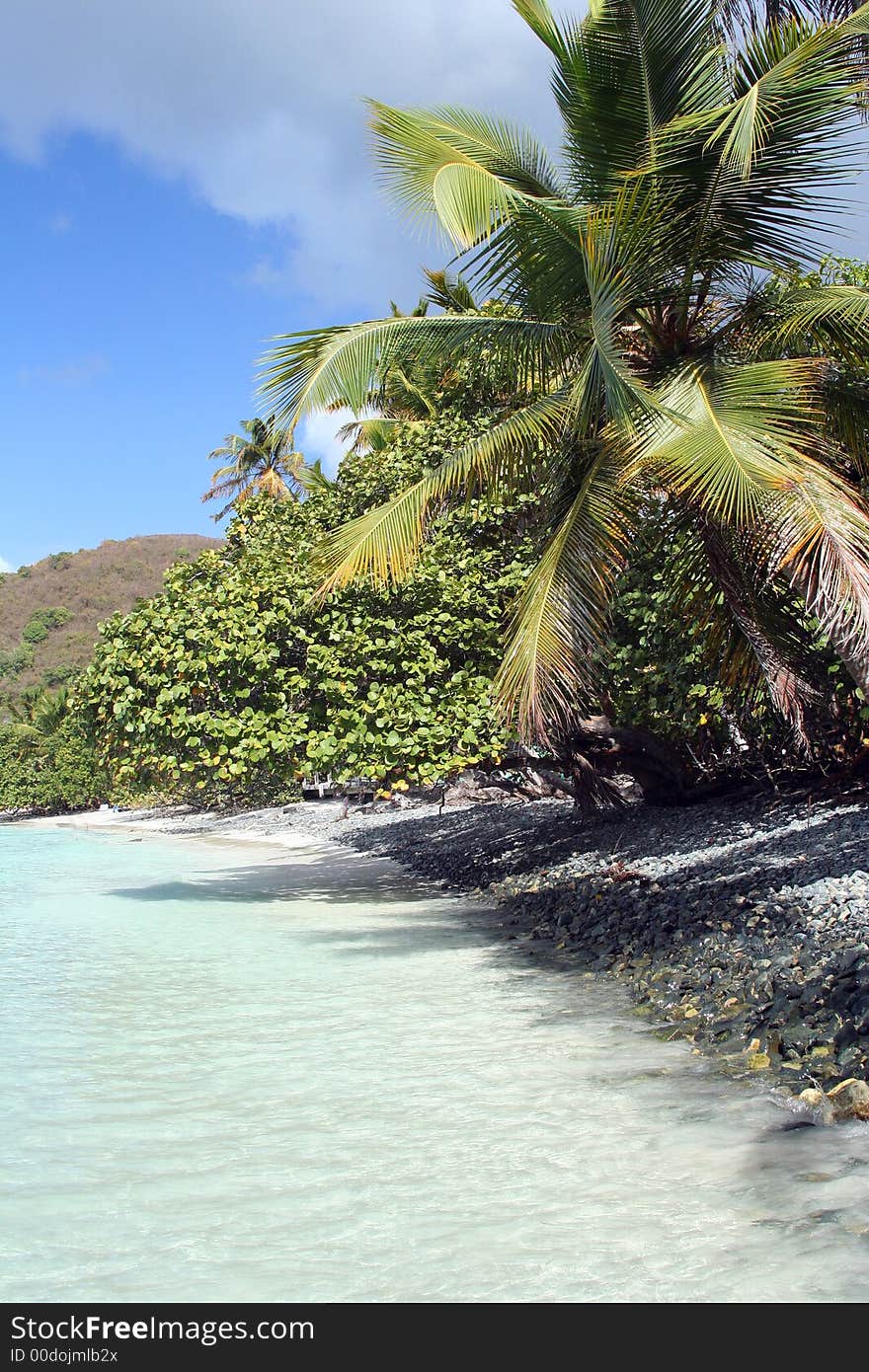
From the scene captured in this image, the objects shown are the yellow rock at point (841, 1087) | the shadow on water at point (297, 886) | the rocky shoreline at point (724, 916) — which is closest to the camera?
the yellow rock at point (841, 1087)

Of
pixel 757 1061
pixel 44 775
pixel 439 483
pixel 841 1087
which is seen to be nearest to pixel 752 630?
pixel 439 483

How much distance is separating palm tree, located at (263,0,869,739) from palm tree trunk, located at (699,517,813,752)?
0.02 metres

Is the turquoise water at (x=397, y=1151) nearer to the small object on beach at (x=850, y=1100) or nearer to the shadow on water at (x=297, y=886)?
the small object on beach at (x=850, y=1100)

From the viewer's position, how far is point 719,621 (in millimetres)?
8078

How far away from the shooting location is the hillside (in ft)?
252

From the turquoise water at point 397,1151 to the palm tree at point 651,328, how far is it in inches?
89.7

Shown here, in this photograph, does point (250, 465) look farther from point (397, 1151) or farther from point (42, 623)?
point (42, 623)

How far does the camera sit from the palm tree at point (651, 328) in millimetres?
6703

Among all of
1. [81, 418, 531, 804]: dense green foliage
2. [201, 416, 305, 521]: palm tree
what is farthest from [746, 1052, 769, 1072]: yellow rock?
[201, 416, 305, 521]: palm tree

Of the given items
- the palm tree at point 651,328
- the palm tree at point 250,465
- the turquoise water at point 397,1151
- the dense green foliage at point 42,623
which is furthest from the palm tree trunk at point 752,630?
the dense green foliage at point 42,623

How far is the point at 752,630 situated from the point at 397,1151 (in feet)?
14.9

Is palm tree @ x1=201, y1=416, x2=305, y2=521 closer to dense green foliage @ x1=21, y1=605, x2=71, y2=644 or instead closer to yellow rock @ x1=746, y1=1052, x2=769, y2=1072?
yellow rock @ x1=746, y1=1052, x2=769, y2=1072

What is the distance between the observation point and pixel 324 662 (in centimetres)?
1166

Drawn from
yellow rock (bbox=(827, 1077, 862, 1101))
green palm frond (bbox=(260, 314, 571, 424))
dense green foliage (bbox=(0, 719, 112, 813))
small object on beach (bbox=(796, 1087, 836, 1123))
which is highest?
green palm frond (bbox=(260, 314, 571, 424))
